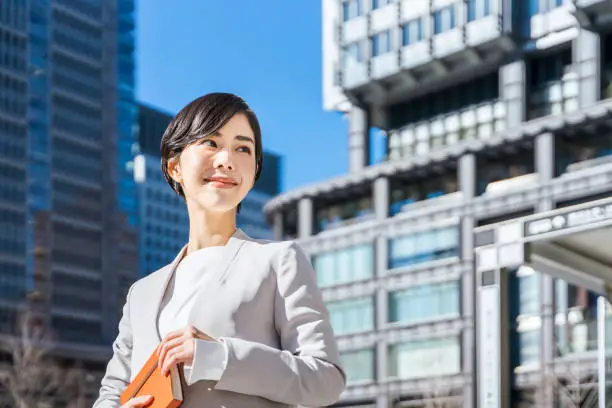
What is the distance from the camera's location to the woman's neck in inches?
127

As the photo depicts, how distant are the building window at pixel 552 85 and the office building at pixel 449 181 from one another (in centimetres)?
7

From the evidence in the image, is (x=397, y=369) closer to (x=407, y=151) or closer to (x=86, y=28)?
(x=407, y=151)

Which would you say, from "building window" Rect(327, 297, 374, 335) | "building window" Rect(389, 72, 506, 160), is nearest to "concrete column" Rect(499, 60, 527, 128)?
"building window" Rect(389, 72, 506, 160)

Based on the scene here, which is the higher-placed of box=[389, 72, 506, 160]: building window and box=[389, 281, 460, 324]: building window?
box=[389, 72, 506, 160]: building window

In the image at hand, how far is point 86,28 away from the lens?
11525 cm

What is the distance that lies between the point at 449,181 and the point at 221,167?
57.0 meters

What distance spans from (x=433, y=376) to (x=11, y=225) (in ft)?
181

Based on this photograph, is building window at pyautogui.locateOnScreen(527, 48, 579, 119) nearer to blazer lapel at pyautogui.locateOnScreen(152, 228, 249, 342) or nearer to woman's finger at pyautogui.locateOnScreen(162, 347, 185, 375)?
blazer lapel at pyautogui.locateOnScreen(152, 228, 249, 342)

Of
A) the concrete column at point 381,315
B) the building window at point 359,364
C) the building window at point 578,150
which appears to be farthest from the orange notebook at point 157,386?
the building window at point 359,364

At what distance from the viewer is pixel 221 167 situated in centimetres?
317

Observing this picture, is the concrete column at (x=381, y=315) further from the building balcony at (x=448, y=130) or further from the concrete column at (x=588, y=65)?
the concrete column at (x=588, y=65)

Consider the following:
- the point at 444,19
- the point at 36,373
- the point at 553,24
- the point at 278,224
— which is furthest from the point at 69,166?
the point at 553,24

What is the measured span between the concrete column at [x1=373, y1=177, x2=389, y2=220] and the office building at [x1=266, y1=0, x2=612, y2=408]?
7 centimetres

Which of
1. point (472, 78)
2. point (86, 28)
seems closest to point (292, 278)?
point (472, 78)
